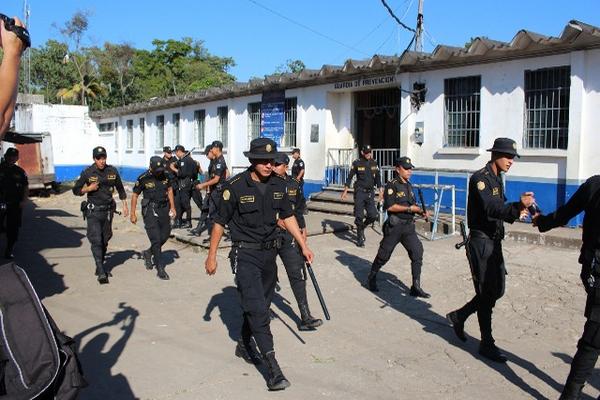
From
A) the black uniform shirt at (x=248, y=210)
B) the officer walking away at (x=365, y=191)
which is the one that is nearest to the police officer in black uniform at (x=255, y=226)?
the black uniform shirt at (x=248, y=210)

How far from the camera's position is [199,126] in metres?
23.2

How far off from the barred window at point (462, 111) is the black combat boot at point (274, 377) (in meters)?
9.07

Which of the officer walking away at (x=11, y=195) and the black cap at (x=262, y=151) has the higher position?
the black cap at (x=262, y=151)

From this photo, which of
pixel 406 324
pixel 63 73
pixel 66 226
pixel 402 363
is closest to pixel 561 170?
pixel 406 324

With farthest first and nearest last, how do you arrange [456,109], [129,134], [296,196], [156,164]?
[129,134]
[456,109]
[156,164]
[296,196]

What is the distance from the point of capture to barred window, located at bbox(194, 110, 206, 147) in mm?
22984

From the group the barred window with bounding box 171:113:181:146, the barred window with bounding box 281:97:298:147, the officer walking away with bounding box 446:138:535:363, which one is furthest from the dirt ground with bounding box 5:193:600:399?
the barred window with bounding box 171:113:181:146

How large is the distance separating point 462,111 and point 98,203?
26.1 feet

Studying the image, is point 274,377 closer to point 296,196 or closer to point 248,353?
point 248,353

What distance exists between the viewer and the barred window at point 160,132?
2639cm

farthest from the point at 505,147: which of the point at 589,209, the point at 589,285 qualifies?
the point at 589,285

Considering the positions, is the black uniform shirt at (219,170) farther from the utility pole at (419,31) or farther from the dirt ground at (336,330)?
the utility pole at (419,31)

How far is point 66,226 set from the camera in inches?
580

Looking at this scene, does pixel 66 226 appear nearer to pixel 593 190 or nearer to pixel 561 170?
pixel 561 170
